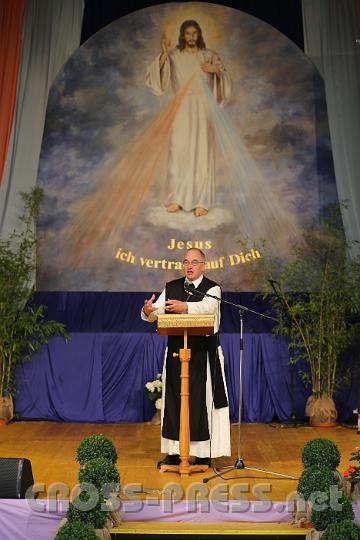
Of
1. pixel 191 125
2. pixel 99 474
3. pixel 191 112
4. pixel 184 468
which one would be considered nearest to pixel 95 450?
pixel 99 474

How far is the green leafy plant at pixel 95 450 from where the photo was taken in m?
5.74

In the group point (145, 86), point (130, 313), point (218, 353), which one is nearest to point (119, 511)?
point (218, 353)

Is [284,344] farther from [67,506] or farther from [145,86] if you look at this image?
[67,506]

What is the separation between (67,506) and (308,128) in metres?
6.93

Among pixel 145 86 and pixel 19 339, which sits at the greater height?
pixel 145 86

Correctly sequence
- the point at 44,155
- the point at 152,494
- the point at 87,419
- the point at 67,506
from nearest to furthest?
the point at 67,506 < the point at 152,494 < the point at 87,419 < the point at 44,155

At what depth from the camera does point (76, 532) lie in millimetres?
4496

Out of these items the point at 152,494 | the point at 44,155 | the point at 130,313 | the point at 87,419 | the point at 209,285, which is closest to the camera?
the point at 152,494

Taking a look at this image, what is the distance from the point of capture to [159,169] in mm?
10953

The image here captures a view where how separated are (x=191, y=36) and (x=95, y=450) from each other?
689 centimetres

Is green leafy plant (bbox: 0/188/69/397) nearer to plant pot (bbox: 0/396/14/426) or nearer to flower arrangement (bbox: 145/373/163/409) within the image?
plant pot (bbox: 0/396/14/426)

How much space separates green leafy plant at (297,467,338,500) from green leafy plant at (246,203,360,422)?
407 centimetres

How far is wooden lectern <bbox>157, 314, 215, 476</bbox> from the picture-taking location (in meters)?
6.40

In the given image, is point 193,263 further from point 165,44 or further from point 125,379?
point 165,44
